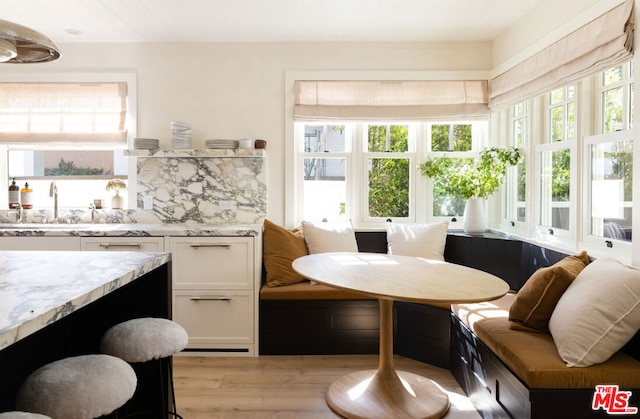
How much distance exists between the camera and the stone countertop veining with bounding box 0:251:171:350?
1070mm

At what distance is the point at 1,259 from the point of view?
183 cm

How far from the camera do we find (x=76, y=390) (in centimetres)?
120

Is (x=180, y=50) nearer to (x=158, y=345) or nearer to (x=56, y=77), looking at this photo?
(x=56, y=77)

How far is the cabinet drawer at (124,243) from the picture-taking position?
3.24 meters

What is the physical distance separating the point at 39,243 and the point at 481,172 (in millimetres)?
3447

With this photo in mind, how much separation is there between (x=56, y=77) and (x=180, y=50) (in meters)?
1.12

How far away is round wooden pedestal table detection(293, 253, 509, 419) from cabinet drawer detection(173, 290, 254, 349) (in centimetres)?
82

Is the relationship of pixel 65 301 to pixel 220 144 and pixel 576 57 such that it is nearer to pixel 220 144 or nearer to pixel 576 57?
pixel 220 144

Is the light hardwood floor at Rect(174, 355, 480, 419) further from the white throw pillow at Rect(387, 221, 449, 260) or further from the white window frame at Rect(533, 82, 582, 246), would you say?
the white window frame at Rect(533, 82, 582, 246)

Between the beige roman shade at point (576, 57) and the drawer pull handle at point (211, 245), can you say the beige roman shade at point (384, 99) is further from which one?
the drawer pull handle at point (211, 245)

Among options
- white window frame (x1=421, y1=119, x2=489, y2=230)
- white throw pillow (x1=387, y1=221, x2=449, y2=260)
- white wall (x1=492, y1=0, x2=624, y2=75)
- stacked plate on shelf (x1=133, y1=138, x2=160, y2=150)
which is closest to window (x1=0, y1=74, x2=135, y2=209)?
stacked plate on shelf (x1=133, y1=138, x2=160, y2=150)

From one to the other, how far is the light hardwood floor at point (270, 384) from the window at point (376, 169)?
1333mm

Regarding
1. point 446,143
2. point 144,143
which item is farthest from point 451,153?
point 144,143

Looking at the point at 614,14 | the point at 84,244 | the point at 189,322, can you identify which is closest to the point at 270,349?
the point at 189,322
